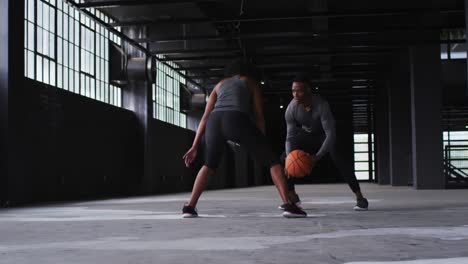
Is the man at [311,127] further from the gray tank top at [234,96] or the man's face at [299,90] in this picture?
the gray tank top at [234,96]

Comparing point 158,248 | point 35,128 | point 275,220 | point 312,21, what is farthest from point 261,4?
point 158,248

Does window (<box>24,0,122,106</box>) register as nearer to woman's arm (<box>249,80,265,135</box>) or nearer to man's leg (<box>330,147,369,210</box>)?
woman's arm (<box>249,80,265,135</box>)

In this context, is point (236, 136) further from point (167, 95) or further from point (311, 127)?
point (167, 95)

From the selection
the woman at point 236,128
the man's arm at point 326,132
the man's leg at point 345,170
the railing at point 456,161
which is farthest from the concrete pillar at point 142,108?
the woman at point 236,128

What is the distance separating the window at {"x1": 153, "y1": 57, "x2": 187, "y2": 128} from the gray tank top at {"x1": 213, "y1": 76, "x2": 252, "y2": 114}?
16.4 meters

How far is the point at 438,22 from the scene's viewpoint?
60.9ft

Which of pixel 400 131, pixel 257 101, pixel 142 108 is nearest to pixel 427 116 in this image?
pixel 400 131

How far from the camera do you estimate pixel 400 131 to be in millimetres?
24375

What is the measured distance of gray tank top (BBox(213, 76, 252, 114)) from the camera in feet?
21.7

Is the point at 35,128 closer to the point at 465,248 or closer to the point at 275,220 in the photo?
the point at 275,220

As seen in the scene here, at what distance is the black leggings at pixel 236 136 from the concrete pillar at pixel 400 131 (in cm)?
1854

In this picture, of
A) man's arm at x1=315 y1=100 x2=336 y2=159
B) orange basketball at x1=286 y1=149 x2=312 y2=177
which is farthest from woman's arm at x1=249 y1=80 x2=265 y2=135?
man's arm at x1=315 y1=100 x2=336 y2=159

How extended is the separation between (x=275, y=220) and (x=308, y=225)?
743 millimetres

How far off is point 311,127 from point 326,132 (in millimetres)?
448
